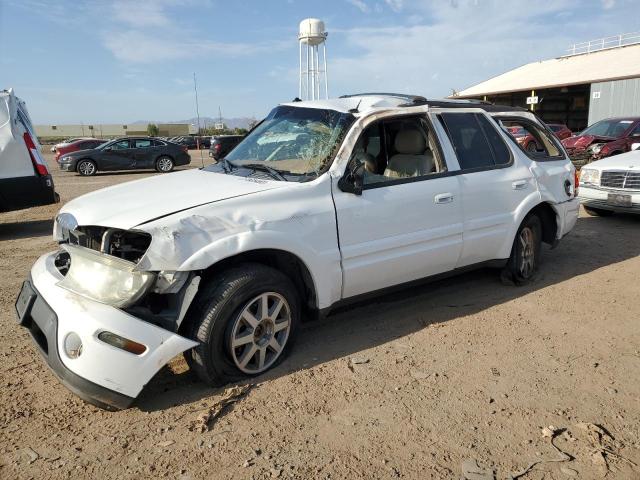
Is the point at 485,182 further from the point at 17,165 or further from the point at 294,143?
the point at 17,165

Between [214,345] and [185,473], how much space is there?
2.54 feet

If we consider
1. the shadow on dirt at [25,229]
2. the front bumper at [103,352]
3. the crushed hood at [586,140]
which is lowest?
the shadow on dirt at [25,229]

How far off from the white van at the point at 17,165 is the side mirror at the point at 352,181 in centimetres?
613

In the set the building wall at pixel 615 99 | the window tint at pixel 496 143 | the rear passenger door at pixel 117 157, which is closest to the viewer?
the window tint at pixel 496 143

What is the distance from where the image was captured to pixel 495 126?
4922 mm

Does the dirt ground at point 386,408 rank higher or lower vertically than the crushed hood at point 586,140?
lower

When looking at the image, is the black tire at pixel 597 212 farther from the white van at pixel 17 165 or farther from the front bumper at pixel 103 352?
the white van at pixel 17 165

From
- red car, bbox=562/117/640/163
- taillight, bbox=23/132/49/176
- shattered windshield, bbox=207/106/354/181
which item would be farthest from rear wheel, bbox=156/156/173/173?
shattered windshield, bbox=207/106/354/181

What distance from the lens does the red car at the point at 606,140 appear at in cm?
1323

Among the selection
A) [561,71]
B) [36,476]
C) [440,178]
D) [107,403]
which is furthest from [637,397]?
[561,71]

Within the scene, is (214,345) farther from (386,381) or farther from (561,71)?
(561,71)

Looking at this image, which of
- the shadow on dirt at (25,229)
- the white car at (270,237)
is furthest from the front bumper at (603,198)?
the shadow on dirt at (25,229)

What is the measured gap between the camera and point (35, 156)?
26.0ft

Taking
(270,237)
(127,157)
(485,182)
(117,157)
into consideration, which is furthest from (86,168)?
(270,237)
